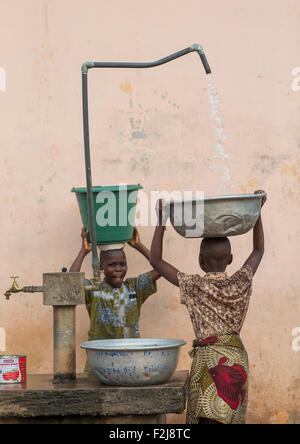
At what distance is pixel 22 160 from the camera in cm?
494

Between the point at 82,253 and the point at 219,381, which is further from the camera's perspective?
the point at 82,253

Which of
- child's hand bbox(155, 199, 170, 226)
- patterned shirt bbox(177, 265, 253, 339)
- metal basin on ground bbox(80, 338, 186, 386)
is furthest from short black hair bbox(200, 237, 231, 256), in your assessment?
metal basin on ground bbox(80, 338, 186, 386)

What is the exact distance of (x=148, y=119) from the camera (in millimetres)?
4953

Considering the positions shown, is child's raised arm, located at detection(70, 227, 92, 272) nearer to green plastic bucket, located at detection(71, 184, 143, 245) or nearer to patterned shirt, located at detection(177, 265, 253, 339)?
green plastic bucket, located at detection(71, 184, 143, 245)

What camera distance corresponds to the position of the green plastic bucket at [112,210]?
4.27 m

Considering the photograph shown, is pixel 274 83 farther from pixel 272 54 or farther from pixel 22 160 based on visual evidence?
pixel 22 160

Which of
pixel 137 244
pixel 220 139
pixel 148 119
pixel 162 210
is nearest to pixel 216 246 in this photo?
pixel 162 210

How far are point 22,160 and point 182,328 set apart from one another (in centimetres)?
157

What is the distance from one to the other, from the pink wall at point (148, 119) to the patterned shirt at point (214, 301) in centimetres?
110

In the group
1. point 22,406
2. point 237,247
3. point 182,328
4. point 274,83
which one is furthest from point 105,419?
point 274,83

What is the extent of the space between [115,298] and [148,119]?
1286 millimetres

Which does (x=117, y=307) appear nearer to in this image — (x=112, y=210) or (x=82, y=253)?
(x=82, y=253)

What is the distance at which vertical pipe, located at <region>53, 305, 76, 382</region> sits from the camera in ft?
12.1

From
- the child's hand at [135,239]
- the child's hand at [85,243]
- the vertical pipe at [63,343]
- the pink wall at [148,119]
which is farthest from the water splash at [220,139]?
the vertical pipe at [63,343]
